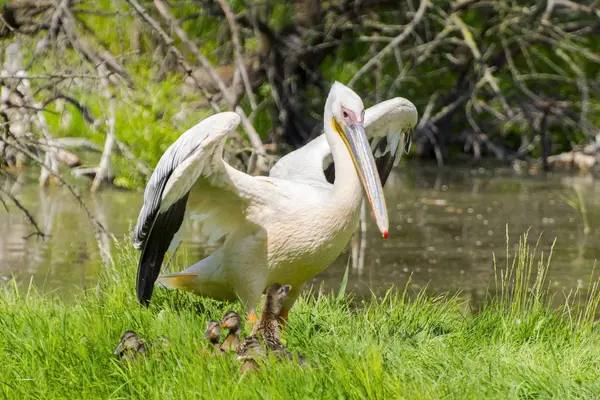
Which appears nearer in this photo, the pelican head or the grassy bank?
the grassy bank

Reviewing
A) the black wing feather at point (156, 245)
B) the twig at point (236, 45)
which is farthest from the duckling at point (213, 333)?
the twig at point (236, 45)

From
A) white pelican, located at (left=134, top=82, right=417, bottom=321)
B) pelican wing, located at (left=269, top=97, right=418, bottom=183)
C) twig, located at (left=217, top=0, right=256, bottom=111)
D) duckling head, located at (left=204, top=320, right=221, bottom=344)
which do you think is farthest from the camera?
twig, located at (left=217, top=0, right=256, bottom=111)

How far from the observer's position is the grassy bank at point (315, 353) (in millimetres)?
3270

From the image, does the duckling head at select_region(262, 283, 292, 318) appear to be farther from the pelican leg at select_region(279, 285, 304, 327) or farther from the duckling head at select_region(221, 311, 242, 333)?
the pelican leg at select_region(279, 285, 304, 327)

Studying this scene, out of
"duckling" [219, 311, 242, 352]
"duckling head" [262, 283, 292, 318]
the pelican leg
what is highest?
"duckling head" [262, 283, 292, 318]

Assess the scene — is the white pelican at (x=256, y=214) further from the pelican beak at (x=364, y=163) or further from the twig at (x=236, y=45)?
the twig at (x=236, y=45)

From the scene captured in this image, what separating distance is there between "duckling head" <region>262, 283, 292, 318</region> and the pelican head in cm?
75

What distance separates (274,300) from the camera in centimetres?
364

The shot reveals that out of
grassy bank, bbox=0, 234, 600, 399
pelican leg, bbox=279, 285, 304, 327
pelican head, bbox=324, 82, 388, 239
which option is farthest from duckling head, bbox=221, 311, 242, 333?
pelican head, bbox=324, 82, 388, 239

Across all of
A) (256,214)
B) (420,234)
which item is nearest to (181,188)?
(256,214)

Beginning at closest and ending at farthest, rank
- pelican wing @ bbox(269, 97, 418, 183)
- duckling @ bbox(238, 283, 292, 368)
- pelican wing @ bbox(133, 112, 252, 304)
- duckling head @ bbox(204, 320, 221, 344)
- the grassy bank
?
the grassy bank < duckling @ bbox(238, 283, 292, 368) < duckling head @ bbox(204, 320, 221, 344) < pelican wing @ bbox(133, 112, 252, 304) < pelican wing @ bbox(269, 97, 418, 183)

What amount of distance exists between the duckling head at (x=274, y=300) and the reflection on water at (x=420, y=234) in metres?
0.93

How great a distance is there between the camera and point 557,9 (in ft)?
40.8

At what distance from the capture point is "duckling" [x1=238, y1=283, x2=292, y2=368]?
11.2ft
